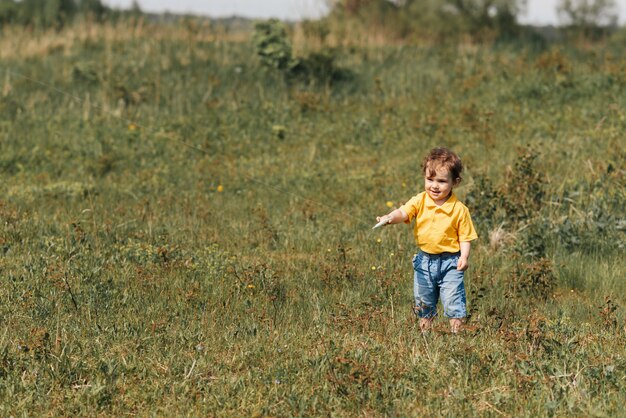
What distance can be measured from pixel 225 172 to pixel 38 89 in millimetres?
5461

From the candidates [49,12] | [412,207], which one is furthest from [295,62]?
[412,207]

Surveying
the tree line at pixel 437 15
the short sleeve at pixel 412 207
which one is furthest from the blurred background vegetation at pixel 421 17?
the short sleeve at pixel 412 207

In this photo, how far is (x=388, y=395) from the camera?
4594mm

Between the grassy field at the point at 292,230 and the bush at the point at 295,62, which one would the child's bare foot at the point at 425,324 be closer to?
the grassy field at the point at 292,230

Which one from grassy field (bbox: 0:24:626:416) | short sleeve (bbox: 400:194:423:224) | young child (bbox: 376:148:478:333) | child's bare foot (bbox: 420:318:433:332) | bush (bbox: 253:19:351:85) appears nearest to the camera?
grassy field (bbox: 0:24:626:416)

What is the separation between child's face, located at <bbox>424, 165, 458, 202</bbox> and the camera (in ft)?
18.5

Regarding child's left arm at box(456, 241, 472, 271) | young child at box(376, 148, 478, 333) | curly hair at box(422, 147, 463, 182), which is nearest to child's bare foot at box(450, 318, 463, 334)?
young child at box(376, 148, 478, 333)

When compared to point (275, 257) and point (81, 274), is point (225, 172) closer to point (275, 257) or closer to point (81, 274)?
point (275, 257)

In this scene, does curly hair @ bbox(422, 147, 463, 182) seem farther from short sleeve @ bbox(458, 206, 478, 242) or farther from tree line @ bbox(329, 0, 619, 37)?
tree line @ bbox(329, 0, 619, 37)

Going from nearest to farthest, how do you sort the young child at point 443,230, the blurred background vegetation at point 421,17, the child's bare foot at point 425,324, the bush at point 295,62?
the child's bare foot at point 425,324, the young child at point 443,230, the bush at point 295,62, the blurred background vegetation at point 421,17

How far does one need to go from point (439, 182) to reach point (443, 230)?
1.12 feet

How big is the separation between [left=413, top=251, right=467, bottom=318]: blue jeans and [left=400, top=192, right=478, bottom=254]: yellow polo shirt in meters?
0.08

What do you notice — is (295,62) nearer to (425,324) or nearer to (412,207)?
(412,207)

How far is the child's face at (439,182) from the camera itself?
5.63 metres
